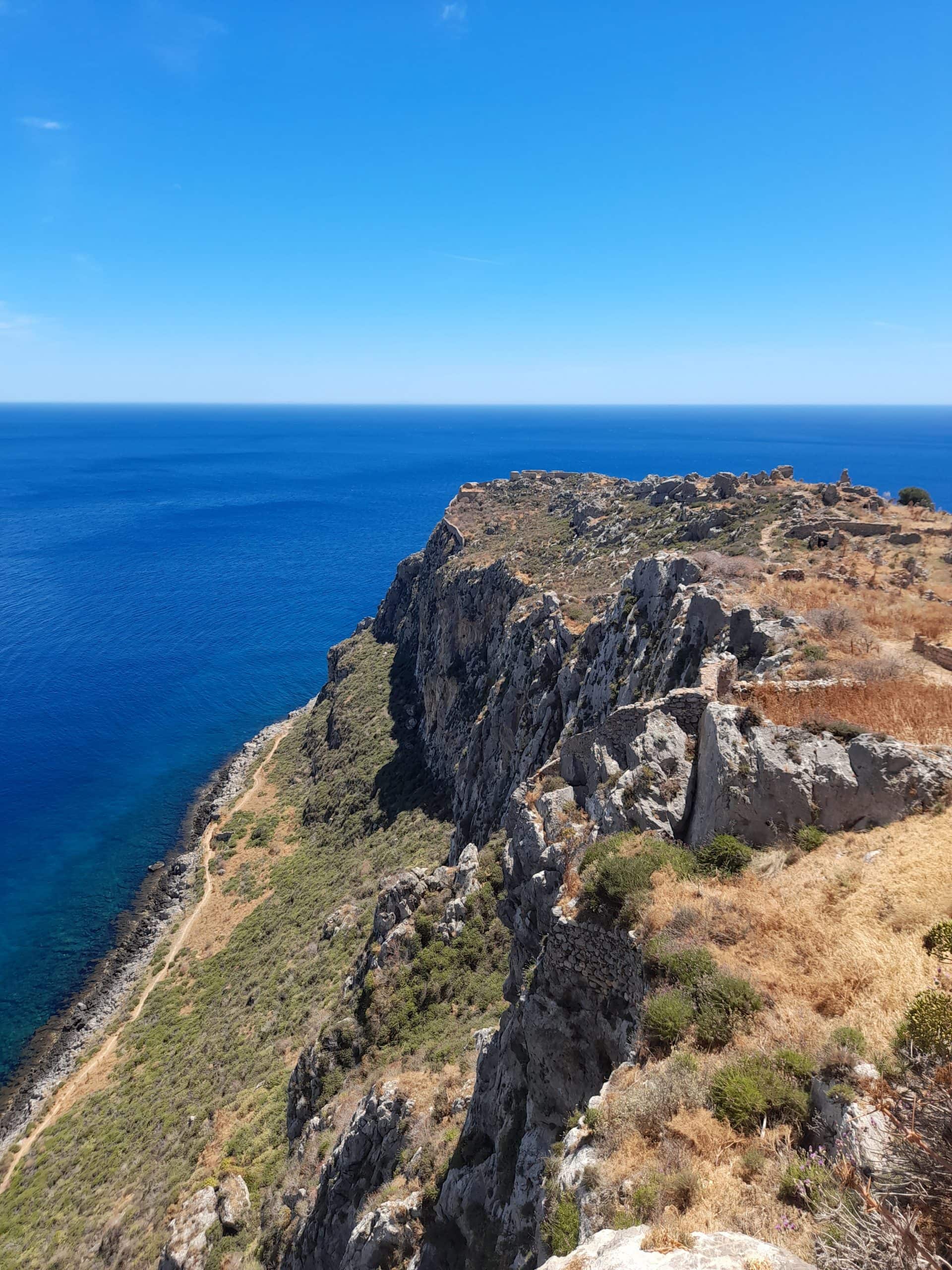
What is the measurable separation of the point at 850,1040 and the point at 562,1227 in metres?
4.81

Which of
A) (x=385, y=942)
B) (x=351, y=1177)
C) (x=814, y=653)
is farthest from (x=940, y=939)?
(x=385, y=942)

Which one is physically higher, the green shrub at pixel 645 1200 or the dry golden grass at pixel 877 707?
the dry golden grass at pixel 877 707

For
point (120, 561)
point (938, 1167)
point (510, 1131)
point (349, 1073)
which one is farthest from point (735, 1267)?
point (120, 561)

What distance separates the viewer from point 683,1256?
6.78 meters

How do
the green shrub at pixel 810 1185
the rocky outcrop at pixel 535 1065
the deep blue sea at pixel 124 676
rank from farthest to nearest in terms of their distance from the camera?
the deep blue sea at pixel 124 676 → the rocky outcrop at pixel 535 1065 → the green shrub at pixel 810 1185

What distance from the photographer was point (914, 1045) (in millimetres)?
8172

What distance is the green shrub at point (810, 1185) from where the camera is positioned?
716 centimetres

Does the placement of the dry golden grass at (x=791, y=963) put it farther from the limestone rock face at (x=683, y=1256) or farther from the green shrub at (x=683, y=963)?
the limestone rock face at (x=683, y=1256)

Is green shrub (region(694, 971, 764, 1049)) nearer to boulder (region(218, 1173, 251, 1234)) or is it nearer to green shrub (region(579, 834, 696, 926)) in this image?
green shrub (region(579, 834, 696, 926))

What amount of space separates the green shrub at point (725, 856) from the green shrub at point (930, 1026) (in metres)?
4.60

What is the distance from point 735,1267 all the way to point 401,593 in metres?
84.5

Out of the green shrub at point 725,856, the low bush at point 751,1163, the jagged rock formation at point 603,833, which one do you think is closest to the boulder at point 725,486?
the jagged rock formation at point 603,833

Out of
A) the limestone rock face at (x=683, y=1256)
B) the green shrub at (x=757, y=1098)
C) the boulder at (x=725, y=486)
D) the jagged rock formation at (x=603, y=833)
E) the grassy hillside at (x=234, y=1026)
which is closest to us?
the limestone rock face at (x=683, y=1256)

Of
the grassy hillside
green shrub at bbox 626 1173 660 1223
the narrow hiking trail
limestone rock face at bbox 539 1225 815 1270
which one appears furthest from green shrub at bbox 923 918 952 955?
the narrow hiking trail
